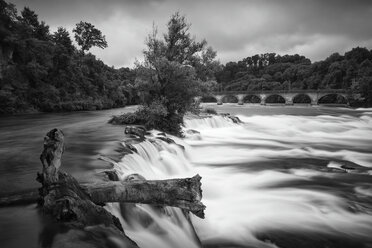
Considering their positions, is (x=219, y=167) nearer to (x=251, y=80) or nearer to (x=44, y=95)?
(x=44, y=95)

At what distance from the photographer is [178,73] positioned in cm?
1642

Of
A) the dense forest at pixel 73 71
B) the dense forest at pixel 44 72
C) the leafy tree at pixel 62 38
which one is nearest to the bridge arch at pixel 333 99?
the dense forest at pixel 73 71

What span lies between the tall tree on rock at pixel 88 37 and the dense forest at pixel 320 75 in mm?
28238

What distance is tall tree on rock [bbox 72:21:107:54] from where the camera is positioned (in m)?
54.6

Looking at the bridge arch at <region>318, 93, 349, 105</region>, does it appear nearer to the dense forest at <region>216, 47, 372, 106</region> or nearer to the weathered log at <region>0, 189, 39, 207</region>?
the dense forest at <region>216, 47, 372, 106</region>

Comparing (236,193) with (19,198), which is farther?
(236,193)

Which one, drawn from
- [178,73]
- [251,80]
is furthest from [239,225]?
[251,80]

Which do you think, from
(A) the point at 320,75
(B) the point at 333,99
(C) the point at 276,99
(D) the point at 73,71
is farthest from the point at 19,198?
(A) the point at 320,75

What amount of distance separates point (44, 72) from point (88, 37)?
21.9 m

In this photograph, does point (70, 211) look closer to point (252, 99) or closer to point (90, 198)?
point (90, 198)

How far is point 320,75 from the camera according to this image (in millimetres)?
97500

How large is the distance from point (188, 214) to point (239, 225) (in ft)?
5.03

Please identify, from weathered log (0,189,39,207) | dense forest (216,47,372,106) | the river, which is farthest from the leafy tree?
weathered log (0,189,39,207)

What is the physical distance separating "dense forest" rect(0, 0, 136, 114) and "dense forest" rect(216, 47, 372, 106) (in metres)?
29.0
